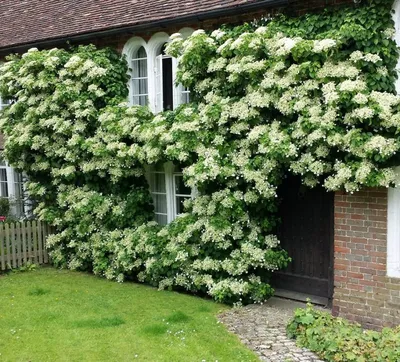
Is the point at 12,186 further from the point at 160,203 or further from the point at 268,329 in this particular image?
the point at 268,329

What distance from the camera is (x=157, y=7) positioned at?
11125 mm

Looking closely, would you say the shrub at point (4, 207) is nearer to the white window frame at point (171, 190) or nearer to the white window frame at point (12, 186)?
the white window frame at point (12, 186)

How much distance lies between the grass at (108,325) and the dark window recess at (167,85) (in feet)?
12.1

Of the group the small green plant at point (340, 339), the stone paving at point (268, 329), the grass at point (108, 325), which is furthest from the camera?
the grass at point (108, 325)

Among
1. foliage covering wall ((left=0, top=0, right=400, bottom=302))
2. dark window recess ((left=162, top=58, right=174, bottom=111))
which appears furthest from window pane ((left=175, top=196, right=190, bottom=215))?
dark window recess ((left=162, top=58, right=174, bottom=111))

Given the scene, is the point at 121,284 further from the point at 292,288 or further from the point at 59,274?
the point at 292,288

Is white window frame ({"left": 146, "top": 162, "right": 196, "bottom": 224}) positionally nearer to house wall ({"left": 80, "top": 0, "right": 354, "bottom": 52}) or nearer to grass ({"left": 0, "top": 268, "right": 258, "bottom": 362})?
grass ({"left": 0, "top": 268, "right": 258, "bottom": 362})

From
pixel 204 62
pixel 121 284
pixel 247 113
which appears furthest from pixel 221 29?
pixel 121 284

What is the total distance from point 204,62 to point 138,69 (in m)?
2.84

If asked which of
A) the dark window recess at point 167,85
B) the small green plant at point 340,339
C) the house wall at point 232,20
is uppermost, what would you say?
the house wall at point 232,20

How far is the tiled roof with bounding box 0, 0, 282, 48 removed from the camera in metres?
10.4

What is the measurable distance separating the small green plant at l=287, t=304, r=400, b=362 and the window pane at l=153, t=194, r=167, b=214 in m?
4.54

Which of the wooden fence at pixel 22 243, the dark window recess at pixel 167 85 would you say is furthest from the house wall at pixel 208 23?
the wooden fence at pixel 22 243

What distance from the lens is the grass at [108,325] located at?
7148 millimetres
